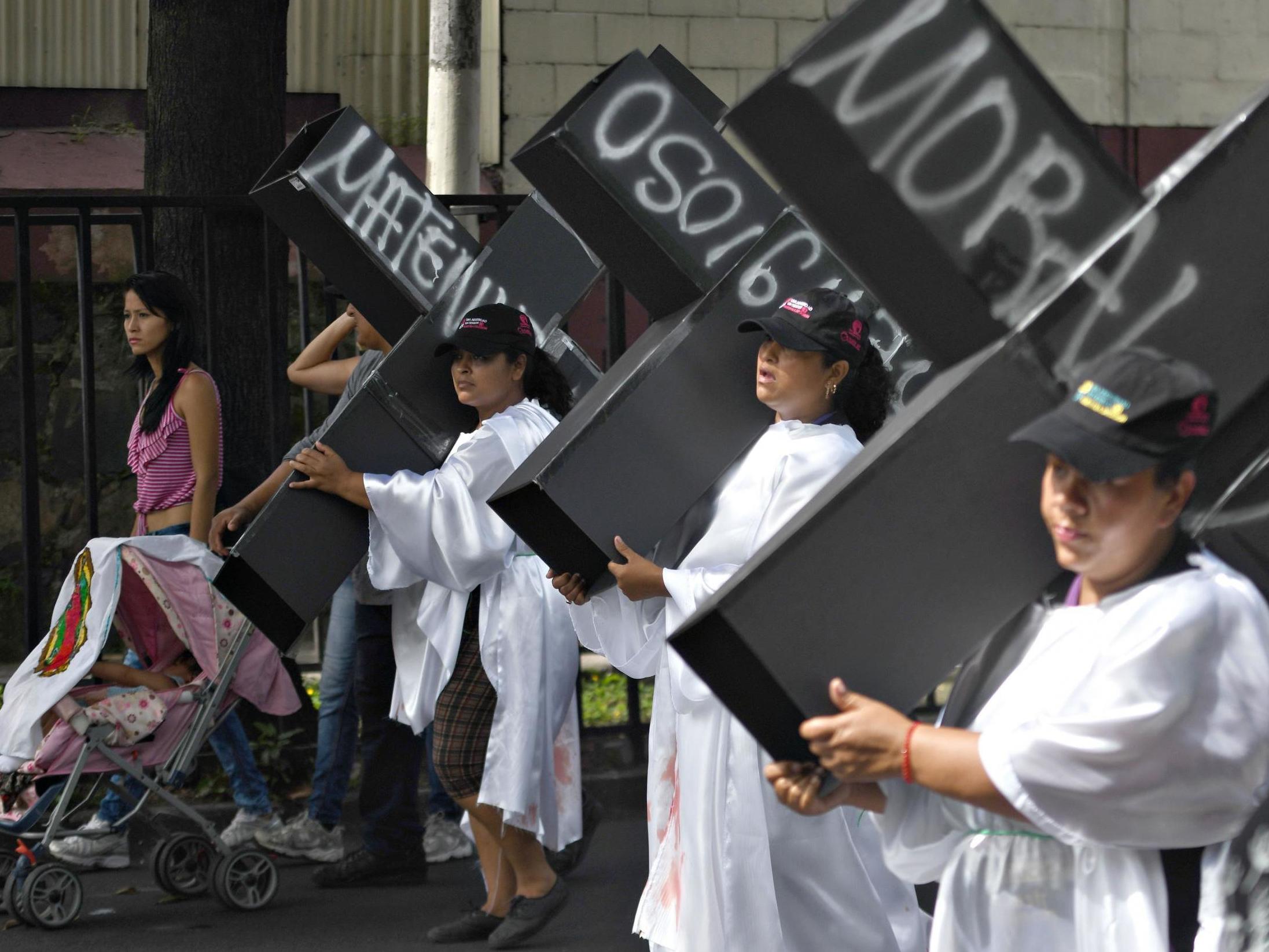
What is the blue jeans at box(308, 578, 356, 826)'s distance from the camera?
5.83 meters

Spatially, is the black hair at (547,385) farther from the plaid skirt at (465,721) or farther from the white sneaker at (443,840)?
the white sneaker at (443,840)

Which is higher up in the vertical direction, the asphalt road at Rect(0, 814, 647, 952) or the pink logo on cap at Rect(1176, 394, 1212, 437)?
the pink logo on cap at Rect(1176, 394, 1212, 437)

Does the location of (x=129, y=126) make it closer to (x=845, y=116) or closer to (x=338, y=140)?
(x=338, y=140)

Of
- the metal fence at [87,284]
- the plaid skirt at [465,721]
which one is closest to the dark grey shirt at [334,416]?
the plaid skirt at [465,721]

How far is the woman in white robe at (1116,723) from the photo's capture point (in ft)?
7.07

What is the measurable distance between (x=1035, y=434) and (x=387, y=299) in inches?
129

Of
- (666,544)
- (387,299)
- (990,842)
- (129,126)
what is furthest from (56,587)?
(990,842)

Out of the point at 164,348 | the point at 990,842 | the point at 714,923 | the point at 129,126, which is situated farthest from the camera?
the point at 129,126

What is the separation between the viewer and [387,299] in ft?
16.9

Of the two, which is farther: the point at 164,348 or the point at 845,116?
the point at 164,348

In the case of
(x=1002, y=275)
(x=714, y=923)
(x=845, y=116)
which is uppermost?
(x=845, y=116)

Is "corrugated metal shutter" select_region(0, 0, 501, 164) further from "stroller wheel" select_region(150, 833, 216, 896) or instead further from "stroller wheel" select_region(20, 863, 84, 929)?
"stroller wheel" select_region(20, 863, 84, 929)

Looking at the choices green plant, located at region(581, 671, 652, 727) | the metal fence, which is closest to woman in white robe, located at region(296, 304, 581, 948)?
the metal fence

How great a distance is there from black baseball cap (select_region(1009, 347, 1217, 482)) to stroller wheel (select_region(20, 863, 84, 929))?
390cm
